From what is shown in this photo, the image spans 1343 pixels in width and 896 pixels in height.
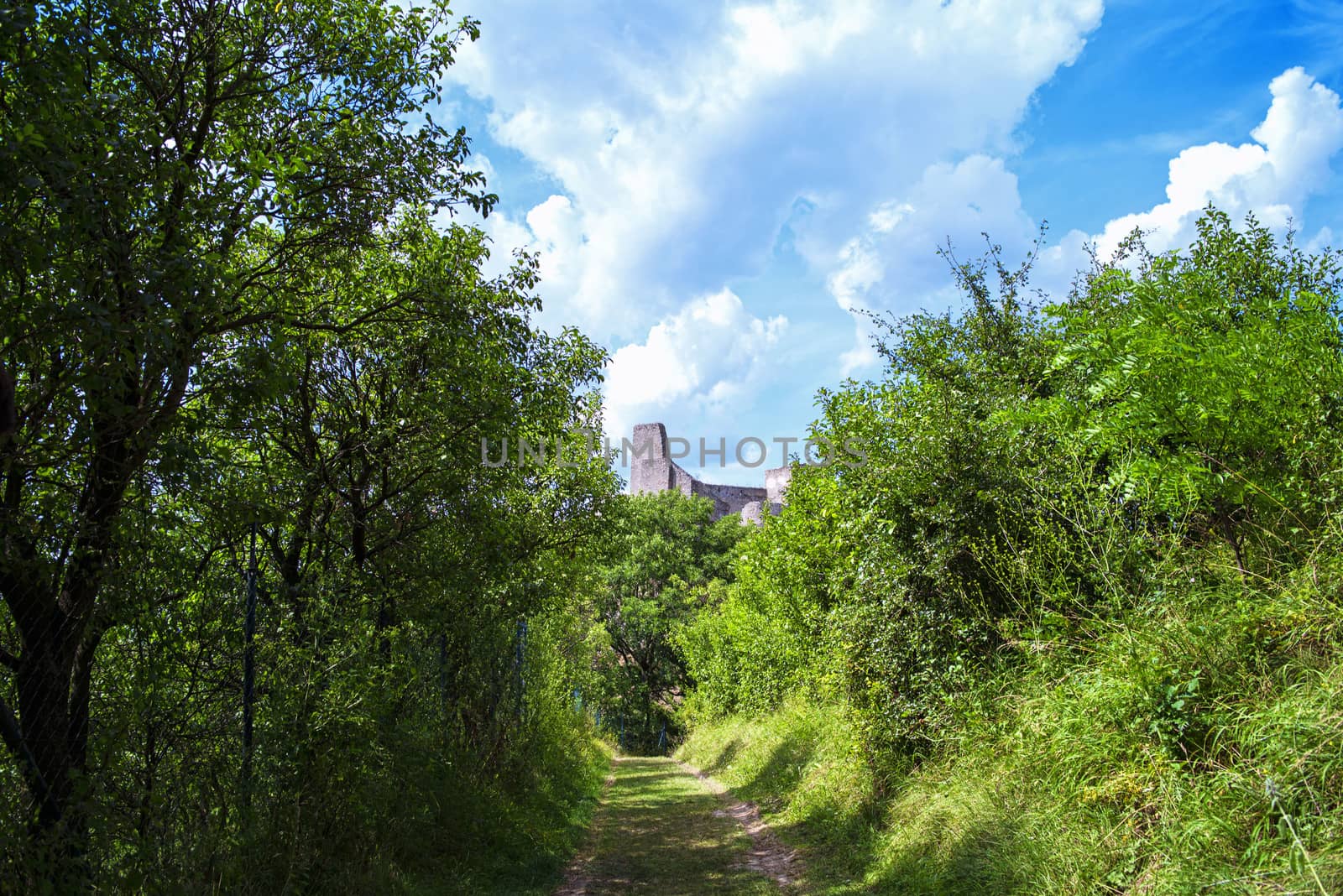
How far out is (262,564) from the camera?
6188 millimetres

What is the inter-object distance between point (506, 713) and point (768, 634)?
7257 mm

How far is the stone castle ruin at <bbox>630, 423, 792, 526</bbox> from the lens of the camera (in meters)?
40.5

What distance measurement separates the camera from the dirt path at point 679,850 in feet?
21.8

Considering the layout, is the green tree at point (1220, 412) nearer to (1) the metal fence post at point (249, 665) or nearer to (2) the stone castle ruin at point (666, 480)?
(1) the metal fence post at point (249, 665)

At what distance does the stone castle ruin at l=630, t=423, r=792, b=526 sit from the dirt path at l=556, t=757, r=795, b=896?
1071 inches

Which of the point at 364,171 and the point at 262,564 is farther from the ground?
the point at 364,171

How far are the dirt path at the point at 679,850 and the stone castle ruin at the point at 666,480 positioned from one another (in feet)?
89.3

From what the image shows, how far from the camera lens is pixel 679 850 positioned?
822 cm

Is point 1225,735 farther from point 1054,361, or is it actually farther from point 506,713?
point 506,713

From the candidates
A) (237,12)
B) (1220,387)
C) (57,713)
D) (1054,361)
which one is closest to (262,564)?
(57,713)

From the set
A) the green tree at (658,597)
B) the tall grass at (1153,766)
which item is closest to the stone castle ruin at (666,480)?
the green tree at (658,597)

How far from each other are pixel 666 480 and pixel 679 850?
3355cm

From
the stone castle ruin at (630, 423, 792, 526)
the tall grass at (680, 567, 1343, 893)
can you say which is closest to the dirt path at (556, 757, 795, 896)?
the tall grass at (680, 567, 1343, 893)

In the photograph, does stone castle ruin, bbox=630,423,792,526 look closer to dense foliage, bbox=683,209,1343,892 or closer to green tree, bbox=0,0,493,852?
dense foliage, bbox=683,209,1343,892
